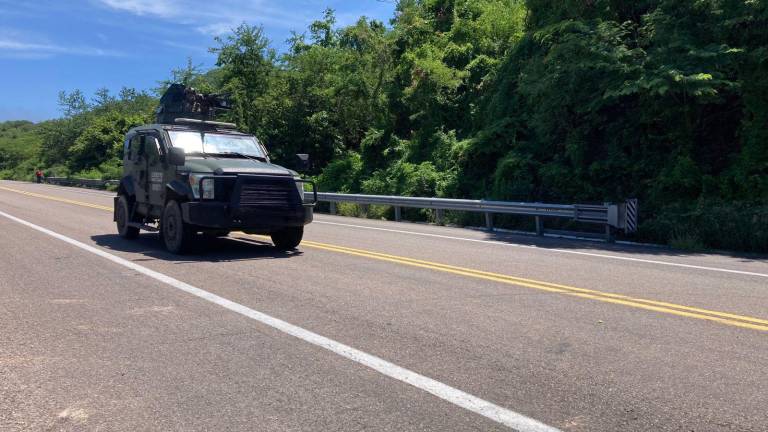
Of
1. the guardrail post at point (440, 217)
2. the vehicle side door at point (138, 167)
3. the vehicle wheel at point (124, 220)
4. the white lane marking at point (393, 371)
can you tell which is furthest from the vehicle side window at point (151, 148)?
the guardrail post at point (440, 217)

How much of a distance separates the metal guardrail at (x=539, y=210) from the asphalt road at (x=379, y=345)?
3958mm

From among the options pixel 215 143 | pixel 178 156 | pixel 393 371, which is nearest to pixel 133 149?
pixel 215 143

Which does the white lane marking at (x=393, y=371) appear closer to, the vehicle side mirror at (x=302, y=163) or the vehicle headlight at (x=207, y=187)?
the vehicle headlight at (x=207, y=187)

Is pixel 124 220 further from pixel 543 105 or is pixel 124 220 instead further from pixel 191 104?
pixel 543 105

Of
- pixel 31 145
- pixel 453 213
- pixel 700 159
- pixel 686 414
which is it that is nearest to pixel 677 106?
pixel 700 159

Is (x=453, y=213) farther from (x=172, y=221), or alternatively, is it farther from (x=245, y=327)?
(x=245, y=327)

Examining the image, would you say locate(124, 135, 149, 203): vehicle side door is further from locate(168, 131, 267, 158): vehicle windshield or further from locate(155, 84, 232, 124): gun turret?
locate(155, 84, 232, 124): gun turret

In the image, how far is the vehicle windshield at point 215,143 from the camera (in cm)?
1142

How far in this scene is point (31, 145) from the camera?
3900 inches

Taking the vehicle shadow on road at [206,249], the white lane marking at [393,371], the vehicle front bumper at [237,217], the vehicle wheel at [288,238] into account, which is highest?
the vehicle front bumper at [237,217]

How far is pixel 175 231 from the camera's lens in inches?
418

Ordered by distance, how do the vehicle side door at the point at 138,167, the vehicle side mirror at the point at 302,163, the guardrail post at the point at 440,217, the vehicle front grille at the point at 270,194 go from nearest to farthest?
the vehicle front grille at the point at 270,194 < the vehicle side mirror at the point at 302,163 < the vehicle side door at the point at 138,167 < the guardrail post at the point at 440,217

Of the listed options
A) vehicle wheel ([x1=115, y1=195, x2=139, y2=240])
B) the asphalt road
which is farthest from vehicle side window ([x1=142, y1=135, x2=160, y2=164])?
the asphalt road

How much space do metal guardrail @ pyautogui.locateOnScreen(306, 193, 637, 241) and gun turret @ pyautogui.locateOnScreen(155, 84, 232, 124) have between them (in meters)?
7.18
